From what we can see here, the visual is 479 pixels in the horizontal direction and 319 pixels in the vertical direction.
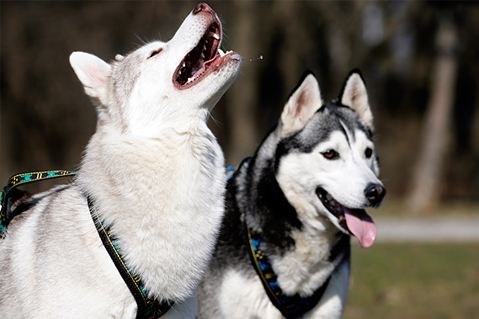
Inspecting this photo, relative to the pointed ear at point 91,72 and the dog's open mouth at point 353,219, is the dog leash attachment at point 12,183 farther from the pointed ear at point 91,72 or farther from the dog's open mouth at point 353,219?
the dog's open mouth at point 353,219

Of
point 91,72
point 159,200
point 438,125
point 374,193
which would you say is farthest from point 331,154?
point 438,125

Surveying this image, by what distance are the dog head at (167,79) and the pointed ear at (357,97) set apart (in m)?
1.52

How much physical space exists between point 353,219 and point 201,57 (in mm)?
1576

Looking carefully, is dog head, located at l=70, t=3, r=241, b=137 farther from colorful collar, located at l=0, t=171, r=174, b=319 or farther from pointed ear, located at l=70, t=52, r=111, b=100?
colorful collar, located at l=0, t=171, r=174, b=319

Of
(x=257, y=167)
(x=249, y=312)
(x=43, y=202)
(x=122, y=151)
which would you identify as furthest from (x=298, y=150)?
(x=43, y=202)

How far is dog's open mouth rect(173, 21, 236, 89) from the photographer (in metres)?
2.85

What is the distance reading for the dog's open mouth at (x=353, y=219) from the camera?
3.53m

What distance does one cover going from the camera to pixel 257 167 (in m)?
4.00

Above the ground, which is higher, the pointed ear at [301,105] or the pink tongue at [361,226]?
the pointed ear at [301,105]

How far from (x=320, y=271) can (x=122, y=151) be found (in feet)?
5.77

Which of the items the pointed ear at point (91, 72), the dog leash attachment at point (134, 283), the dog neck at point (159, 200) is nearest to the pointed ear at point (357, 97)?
the dog neck at point (159, 200)

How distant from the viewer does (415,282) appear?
7469 millimetres

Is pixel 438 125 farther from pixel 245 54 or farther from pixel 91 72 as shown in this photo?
pixel 91 72

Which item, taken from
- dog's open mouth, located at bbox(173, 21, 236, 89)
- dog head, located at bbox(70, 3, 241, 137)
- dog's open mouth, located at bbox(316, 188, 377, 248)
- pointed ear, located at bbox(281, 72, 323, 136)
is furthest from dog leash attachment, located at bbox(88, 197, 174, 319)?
pointed ear, located at bbox(281, 72, 323, 136)
